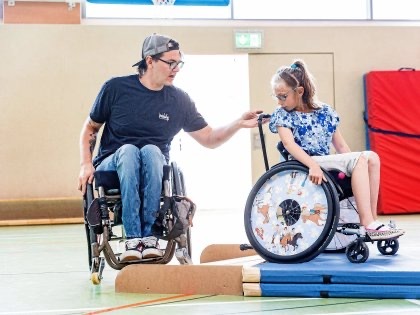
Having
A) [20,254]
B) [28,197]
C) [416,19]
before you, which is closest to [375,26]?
[416,19]

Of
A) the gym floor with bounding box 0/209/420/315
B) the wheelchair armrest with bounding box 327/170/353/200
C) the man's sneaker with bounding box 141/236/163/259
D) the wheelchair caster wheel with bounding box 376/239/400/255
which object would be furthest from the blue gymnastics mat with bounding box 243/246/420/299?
the man's sneaker with bounding box 141/236/163/259

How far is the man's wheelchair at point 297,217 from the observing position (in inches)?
109

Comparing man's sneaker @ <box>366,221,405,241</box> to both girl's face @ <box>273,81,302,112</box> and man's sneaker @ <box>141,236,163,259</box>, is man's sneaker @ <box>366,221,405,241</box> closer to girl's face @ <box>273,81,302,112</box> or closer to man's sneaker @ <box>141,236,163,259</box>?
girl's face @ <box>273,81,302,112</box>

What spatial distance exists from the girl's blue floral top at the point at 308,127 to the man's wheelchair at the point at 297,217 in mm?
167

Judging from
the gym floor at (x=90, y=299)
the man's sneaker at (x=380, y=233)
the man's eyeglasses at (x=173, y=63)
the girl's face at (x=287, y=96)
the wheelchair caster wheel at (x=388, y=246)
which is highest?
the man's eyeglasses at (x=173, y=63)

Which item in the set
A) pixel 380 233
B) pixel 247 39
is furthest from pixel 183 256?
pixel 247 39

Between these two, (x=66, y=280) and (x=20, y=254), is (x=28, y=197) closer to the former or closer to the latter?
(x=20, y=254)

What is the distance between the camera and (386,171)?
297 inches

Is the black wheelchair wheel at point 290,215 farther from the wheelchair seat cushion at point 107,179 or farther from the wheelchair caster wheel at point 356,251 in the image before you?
the wheelchair seat cushion at point 107,179

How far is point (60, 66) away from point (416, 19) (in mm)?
4038

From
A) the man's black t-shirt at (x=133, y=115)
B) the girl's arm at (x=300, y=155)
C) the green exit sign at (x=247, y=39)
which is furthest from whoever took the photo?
the green exit sign at (x=247, y=39)

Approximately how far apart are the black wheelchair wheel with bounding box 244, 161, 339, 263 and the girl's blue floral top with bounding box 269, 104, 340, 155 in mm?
177

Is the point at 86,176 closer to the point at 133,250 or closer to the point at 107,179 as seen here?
the point at 107,179

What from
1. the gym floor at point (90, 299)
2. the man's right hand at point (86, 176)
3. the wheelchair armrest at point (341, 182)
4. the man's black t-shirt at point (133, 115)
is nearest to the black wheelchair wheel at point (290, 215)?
the wheelchair armrest at point (341, 182)
